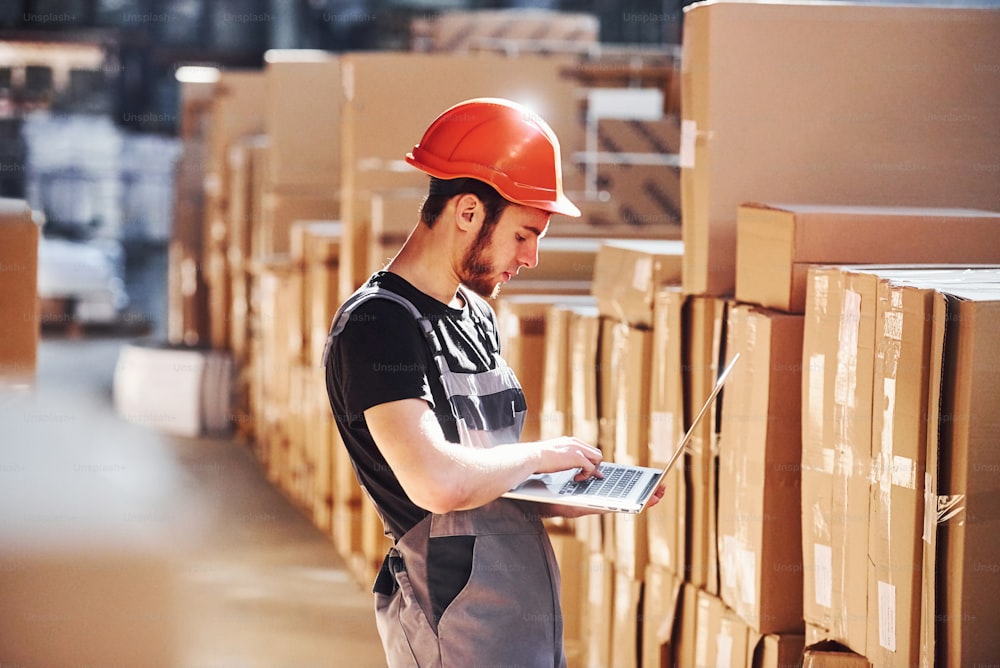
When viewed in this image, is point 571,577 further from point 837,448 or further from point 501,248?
→ point 501,248

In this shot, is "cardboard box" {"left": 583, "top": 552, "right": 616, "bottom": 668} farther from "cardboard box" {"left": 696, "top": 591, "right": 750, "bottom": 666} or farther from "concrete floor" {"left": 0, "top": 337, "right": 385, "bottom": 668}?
"concrete floor" {"left": 0, "top": 337, "right": 385, "bottom": 668}

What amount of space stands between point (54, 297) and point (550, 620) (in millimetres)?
11055

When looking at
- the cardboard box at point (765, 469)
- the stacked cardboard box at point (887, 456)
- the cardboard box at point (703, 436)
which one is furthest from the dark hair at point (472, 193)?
the cardboard box at point (703, 436)

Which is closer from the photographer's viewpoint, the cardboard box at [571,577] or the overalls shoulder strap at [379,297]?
the overalls shoulder strap at [379,297]

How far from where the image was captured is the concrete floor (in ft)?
14.5

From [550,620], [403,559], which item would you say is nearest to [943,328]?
[550,620]

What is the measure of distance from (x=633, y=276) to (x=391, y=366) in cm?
148

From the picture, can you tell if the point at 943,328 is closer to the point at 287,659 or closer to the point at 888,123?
the point at 888,123

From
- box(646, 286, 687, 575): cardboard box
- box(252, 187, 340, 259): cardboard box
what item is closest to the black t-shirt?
box(646, 286, 687, 575): cardboard box

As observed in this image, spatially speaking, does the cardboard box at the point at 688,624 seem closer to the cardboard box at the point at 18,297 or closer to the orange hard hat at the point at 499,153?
the orange hard hat at the point at 499,153

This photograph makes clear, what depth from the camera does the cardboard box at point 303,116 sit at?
243 inches

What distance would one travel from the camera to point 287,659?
4.30 metres

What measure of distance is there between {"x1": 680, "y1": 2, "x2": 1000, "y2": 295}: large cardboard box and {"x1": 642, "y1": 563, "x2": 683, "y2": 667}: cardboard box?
71cm

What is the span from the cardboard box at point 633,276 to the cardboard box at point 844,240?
0.39 meters
